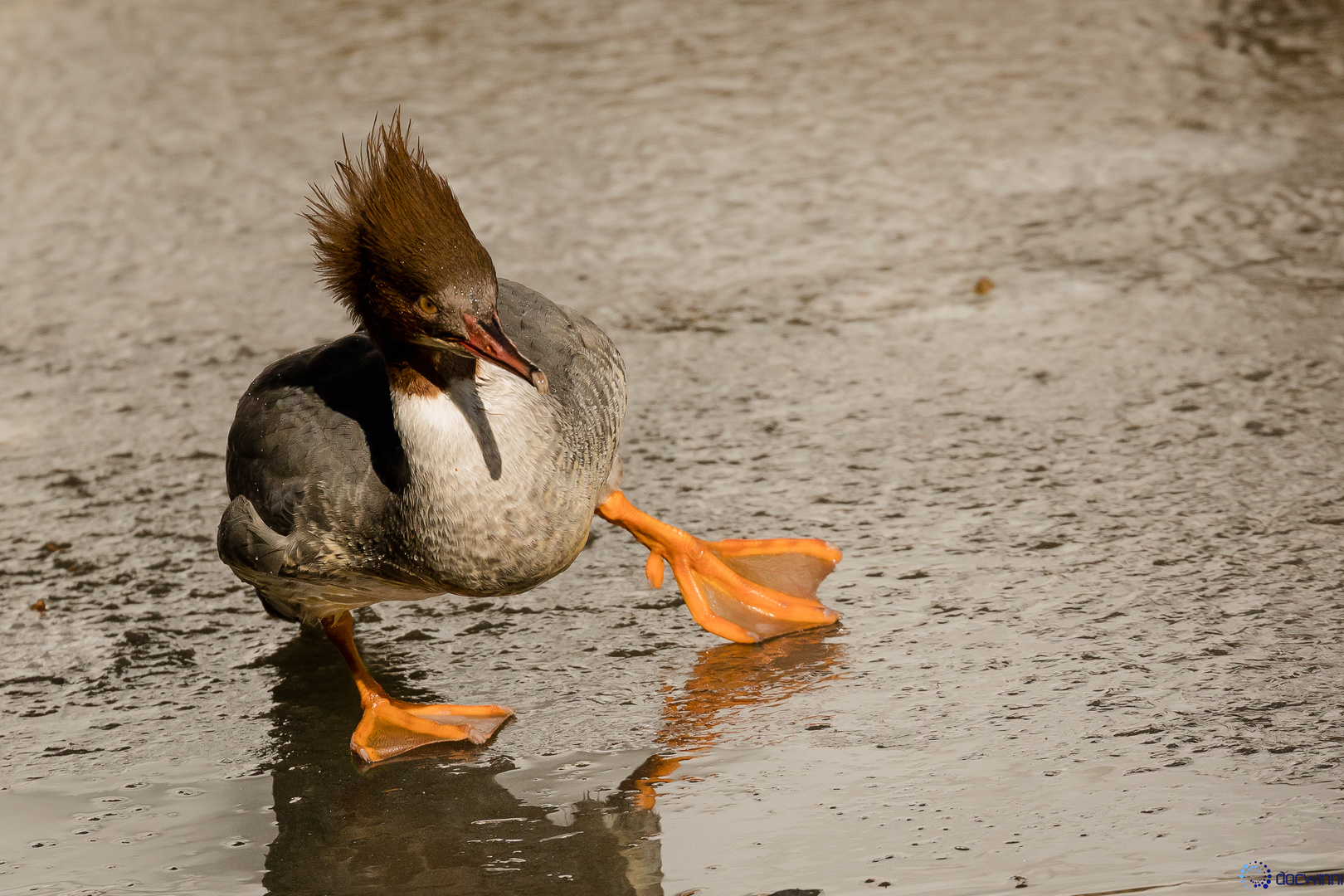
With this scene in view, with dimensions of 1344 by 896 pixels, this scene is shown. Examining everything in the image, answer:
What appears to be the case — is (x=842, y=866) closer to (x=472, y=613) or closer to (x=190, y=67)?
(x=472, y=613)

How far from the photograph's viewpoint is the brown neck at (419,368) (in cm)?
317

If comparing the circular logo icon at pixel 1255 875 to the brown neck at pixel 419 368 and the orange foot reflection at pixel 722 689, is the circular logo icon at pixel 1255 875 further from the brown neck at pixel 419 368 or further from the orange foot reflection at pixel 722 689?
the brown neck at pixel 419 368

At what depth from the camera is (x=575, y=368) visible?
3576mm

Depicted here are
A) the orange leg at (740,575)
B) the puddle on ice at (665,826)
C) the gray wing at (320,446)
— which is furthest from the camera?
the orange leg at (740,575)

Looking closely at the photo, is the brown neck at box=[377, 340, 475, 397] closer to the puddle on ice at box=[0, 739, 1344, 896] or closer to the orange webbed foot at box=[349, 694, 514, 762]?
the orange webbed foot at box=[349, 694, 514, 762]

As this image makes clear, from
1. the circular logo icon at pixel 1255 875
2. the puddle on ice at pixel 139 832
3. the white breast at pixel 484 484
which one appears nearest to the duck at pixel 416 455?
the white breast at pixel 484 484

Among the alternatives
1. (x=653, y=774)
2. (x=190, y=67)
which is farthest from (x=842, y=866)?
(x=190, y=67)

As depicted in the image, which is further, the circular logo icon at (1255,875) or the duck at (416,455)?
the duck at (416,455)

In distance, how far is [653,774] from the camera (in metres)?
3.05

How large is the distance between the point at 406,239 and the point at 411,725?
106 centimetres

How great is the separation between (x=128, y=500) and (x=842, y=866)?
2.63m

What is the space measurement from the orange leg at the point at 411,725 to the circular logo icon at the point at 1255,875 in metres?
1.56

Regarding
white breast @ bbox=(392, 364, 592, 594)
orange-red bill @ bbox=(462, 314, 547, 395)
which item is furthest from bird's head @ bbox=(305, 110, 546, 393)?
white breast @ bbox=(392, 364, 592, 594)

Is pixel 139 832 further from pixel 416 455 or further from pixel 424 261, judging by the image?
pixel 424 261
